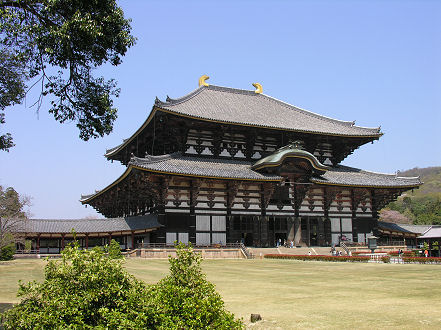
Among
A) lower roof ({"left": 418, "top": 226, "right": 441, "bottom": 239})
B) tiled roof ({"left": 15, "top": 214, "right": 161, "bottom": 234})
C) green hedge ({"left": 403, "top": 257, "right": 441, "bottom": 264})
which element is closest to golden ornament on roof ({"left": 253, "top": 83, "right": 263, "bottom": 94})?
tiled roof ({"left": 15, "top": 214, "right": 161, "bottom": 234})

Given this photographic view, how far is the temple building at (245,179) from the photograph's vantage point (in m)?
38.8

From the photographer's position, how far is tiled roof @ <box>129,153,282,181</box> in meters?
36.4

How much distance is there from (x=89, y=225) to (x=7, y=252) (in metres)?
8.12

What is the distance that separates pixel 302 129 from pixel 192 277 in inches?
1583

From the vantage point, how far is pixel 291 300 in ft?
43.8

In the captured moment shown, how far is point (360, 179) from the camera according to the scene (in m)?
47.6

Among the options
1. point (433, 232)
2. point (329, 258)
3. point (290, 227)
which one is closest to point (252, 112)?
point (290, 227)

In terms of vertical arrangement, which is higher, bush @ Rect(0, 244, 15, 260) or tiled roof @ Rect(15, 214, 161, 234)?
tiled roof @ Rect(15, 214, 161, 234)

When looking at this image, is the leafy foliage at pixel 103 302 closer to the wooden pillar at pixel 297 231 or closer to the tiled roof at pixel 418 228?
the wooden pillar at pixel 297 231

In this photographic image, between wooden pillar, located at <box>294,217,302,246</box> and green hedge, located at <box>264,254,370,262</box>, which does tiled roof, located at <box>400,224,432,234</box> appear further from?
green hedge, located at <box>264,254,370,262</box>

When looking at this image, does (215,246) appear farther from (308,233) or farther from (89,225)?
(89,225)

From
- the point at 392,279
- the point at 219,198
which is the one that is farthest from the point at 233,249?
the point at 392,279

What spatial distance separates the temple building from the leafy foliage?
2789 centimetres

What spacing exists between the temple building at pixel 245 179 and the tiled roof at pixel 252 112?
17 cm
